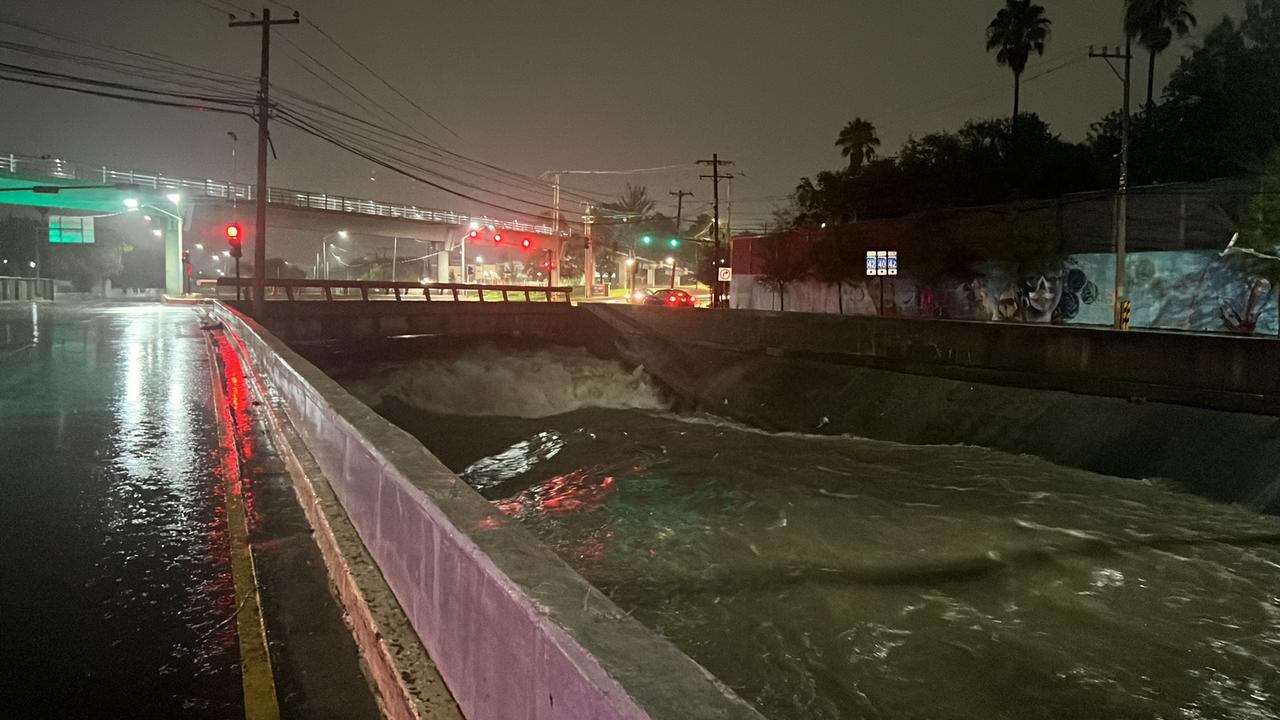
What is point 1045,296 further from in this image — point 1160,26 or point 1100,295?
point 1160,26

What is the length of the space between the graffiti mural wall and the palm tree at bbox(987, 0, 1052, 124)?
23.8m

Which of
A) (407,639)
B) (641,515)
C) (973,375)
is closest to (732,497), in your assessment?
(641,515)

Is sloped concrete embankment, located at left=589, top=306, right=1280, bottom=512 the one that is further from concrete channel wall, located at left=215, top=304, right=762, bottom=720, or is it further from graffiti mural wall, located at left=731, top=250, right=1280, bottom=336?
concrete channel wall, located at left=215, top=304, right=762, bottom=720

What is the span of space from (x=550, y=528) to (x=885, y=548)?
4.71m

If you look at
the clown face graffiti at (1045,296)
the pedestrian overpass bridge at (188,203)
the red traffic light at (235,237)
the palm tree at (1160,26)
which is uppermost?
the palm tree at (1160,26)

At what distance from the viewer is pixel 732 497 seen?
14.9 metres

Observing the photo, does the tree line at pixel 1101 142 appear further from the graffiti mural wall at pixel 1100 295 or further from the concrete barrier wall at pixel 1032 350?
the concrete barrier wall at pixel 1032 350

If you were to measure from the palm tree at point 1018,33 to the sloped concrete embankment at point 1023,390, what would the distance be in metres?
39.7

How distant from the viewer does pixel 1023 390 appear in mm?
20047

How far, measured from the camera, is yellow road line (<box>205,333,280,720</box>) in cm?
410

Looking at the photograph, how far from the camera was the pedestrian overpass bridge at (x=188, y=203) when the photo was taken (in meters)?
50.4

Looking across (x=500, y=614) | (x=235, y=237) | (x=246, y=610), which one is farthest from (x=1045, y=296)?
(x=500, y=614)

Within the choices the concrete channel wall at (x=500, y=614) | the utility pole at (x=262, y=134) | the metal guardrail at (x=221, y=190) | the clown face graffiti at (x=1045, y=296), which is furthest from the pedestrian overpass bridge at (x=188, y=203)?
the concrete channel wall at (x=500, y=614)

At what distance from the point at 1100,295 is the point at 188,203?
53.7m
